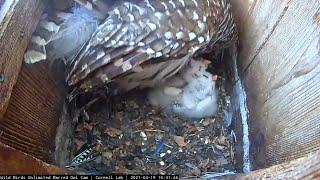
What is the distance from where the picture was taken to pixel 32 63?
5.11 feet

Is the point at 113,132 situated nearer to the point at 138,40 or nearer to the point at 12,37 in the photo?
the point at 138,40

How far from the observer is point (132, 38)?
5.48 feet

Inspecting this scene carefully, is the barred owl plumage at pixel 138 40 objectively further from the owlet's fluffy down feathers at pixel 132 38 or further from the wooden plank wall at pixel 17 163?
the wooden plank wall at pixel 17 163

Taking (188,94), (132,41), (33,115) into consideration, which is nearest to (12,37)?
(33,115)

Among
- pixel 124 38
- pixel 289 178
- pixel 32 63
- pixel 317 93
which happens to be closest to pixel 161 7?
pixel 124 38

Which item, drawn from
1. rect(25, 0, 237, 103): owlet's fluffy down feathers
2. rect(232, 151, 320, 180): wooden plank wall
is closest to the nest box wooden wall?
rect(25, 0, 237, 103): owlet's fluffy down feathers

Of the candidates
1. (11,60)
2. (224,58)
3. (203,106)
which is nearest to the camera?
(11,60)

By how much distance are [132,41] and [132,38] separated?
10mm

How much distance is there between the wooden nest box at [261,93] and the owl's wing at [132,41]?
14cm

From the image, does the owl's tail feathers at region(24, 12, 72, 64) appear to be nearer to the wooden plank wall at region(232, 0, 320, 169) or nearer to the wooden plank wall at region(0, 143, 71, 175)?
the wooden plank wall at region(0, 143, 71, 175)

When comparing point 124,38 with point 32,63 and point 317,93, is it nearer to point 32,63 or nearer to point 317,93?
point 32,63

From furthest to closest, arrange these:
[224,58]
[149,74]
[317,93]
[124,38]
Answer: [224,58] < [149,74] < [124,38] < [317,93]

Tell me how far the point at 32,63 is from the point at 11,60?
182 millimetres

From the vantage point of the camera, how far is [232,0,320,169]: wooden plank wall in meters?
1.53
